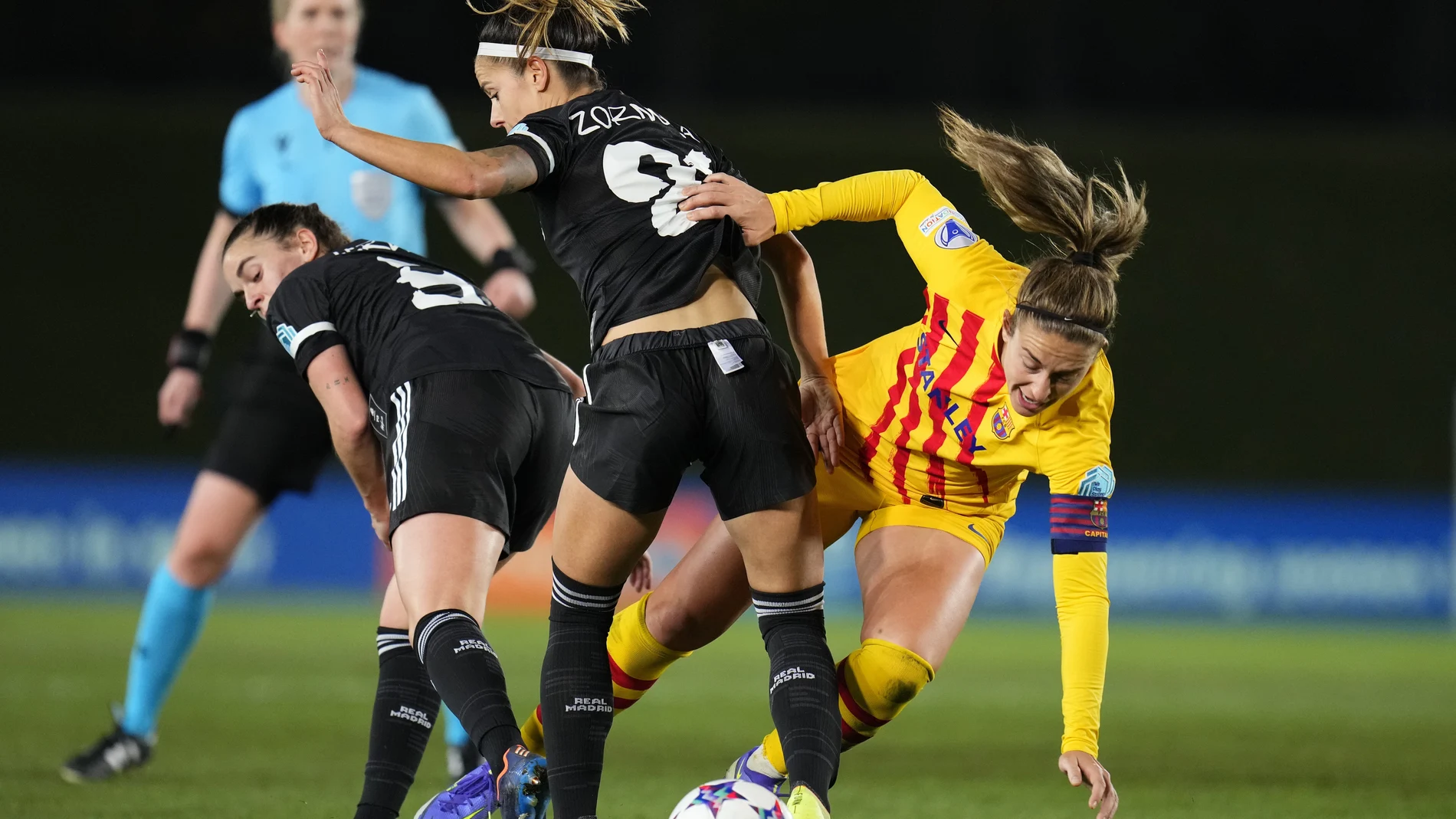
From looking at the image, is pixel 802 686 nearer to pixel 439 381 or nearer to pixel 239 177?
pixel 439 381

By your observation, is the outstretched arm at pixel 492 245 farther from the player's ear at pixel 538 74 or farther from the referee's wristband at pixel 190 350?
the player's ear at pixel 538 74

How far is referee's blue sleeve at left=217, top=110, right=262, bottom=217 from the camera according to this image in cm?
495

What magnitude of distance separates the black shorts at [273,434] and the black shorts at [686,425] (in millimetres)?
1585

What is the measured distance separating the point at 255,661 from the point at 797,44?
8.94 metres

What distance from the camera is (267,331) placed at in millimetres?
4508

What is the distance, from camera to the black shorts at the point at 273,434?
4523 millimetres

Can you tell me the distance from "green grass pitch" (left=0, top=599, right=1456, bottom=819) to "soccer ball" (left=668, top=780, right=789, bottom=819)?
37.3 inches

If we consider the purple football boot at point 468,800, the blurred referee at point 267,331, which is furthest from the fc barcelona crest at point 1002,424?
the blurred referee at point 267,331

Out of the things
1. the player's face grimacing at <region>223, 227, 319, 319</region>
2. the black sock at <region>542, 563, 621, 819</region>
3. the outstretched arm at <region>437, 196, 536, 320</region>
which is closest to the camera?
the black sock at <region>542, 563, 621, 819</region>

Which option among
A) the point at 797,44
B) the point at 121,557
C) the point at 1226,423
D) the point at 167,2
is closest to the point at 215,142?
the point at 167,2

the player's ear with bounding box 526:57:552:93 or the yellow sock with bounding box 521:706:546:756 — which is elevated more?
the player's ear with bounding box 526:57:552:93

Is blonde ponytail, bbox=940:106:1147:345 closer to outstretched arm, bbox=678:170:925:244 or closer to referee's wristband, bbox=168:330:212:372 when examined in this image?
outstretched arm, bbox=678:170:925:244

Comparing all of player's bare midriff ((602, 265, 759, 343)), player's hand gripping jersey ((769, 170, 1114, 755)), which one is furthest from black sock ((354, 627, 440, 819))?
player's hand gripping jersey ((769, 170, 1114, 755))

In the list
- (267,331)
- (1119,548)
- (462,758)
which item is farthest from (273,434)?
(1119,548)
